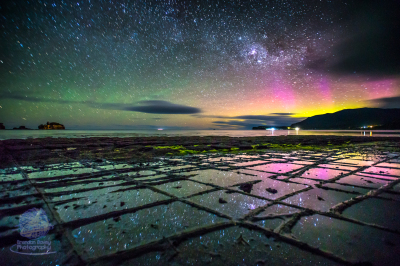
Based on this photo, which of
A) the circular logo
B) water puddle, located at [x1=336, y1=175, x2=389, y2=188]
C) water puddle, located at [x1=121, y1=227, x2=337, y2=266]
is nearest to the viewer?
water puddle, located at [x1=121, y1=227, x2=337, y2=266]

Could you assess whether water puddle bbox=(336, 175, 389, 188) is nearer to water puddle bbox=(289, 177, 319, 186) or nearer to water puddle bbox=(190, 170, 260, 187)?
water puddle bbox=(289, 177, 319, 186)

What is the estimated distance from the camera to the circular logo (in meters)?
1.57

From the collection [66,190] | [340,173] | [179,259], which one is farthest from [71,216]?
[340,173]

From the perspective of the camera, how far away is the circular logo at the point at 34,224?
5.16 feet

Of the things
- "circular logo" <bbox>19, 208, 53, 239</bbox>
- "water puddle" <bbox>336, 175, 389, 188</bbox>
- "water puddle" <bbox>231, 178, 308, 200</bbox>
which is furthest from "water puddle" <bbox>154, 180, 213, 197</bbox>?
"water puddle" <bbox>336, 175, 389, 188</bbox>

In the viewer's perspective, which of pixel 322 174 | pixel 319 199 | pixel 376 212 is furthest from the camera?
pixel 322 174

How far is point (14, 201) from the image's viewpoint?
2275 mm

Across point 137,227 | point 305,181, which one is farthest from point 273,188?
point 137,227

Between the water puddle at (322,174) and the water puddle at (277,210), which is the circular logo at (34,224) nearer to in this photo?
the water puddle at (277,210)

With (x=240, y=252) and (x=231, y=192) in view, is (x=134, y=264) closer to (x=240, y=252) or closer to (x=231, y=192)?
(x=240, y=252)
